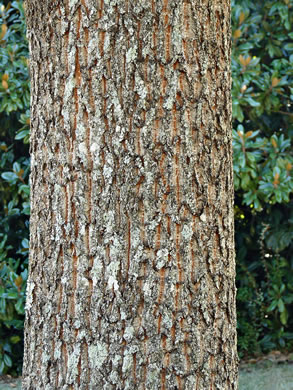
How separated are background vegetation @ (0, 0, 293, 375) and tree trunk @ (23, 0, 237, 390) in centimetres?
221

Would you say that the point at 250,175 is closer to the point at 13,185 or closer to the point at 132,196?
the point at 13,185

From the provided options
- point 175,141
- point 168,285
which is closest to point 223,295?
point 168,285

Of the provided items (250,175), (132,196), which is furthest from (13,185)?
(132,196)

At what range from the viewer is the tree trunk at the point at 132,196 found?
5.99ft

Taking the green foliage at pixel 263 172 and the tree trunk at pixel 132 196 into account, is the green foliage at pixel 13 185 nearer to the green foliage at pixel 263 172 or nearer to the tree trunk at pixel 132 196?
the green foliage at pixel 263 172

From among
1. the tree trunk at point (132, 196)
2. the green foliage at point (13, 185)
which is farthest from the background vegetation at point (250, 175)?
the tree trunk at point (132, 196)

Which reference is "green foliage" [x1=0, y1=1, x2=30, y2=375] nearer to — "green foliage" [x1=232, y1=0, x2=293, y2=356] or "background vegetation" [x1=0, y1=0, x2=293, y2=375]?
"background vegetation" [x1=0, y1=0, x2=293, y2=375]

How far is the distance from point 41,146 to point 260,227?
293 cm

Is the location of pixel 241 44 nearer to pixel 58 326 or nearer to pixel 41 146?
pixel 41 146

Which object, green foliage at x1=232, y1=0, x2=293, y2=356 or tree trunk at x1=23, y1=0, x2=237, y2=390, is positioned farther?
green foliage at x1=232, y1=0, x2=293, y2=356

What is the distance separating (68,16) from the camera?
1877 millimetres

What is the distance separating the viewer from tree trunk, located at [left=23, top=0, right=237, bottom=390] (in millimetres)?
1826

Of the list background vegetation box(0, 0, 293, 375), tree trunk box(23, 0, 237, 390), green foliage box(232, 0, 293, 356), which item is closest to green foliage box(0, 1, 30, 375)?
background vegetation box(0, 0, 293, 375)

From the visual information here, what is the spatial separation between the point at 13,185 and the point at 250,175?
5.96ft
